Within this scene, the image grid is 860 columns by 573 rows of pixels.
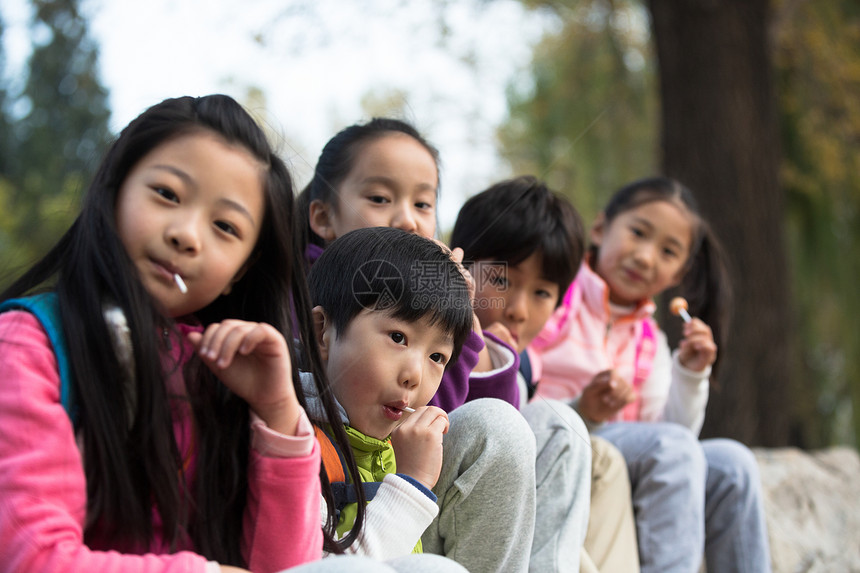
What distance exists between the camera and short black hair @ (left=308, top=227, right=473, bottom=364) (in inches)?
41.6

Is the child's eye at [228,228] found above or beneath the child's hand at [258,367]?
above

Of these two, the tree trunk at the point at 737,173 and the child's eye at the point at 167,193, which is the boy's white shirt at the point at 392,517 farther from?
the tree trunk at the point at 737,173

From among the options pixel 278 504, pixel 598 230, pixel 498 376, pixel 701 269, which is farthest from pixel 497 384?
pixel 701 269

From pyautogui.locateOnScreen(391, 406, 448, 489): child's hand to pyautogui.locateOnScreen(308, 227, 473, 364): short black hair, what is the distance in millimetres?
141

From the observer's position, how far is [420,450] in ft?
3.27

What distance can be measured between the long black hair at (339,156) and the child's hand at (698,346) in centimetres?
71

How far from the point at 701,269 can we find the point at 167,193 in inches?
65.2

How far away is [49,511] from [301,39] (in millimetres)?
3090

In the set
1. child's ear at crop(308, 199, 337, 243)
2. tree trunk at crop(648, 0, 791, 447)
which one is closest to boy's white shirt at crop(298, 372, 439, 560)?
child's ear at crop(308, 199, 337, 243)

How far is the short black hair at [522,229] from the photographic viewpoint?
1486 millimetres

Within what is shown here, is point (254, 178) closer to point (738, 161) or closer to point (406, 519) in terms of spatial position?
point (406, 519)

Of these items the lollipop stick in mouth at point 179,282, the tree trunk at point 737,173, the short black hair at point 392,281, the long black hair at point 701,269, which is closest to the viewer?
the lollipop stick in mouth at point 179,282

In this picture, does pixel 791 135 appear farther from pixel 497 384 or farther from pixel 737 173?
pixel 497 384

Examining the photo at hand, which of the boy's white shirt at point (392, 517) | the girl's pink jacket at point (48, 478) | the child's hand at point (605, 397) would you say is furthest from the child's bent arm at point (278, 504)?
the child's hand at point (605, 397)
